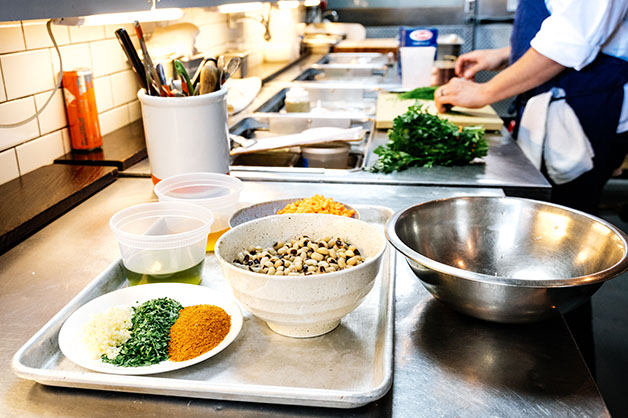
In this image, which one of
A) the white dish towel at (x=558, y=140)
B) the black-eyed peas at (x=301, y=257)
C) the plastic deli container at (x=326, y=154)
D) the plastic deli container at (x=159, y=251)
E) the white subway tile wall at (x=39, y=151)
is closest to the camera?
the black-eyed peas at (x=301, y=257)

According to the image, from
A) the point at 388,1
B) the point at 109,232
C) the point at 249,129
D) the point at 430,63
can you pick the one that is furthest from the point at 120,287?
the point at 388,1

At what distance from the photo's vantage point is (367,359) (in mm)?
827

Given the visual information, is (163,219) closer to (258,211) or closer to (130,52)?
(258,211)

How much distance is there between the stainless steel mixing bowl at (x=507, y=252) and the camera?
0.82 metres

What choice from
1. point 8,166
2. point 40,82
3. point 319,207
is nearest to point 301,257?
point 319,207

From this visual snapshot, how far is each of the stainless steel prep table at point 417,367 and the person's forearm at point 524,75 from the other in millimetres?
1154

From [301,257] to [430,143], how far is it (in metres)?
0.91

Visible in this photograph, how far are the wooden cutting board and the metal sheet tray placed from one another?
1273 mm

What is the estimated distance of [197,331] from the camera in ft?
2.70

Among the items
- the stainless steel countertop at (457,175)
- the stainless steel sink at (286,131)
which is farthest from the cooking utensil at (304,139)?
the stainless steel sink at (286,131)

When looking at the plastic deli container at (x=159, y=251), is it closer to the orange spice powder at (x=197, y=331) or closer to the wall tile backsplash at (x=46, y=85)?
the orange spice powder at (x=197, y=331)

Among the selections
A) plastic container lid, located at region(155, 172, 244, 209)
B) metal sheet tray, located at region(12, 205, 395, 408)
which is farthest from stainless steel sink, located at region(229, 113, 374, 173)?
metal sheet tray, located at region(12, 205, 395, 408)

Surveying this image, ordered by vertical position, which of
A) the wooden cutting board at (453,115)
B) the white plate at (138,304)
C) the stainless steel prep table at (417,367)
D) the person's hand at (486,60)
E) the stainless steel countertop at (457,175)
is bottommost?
the stainless steel prep table at (417,367)

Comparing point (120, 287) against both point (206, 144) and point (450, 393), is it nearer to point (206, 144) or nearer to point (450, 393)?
point (206, 144)
